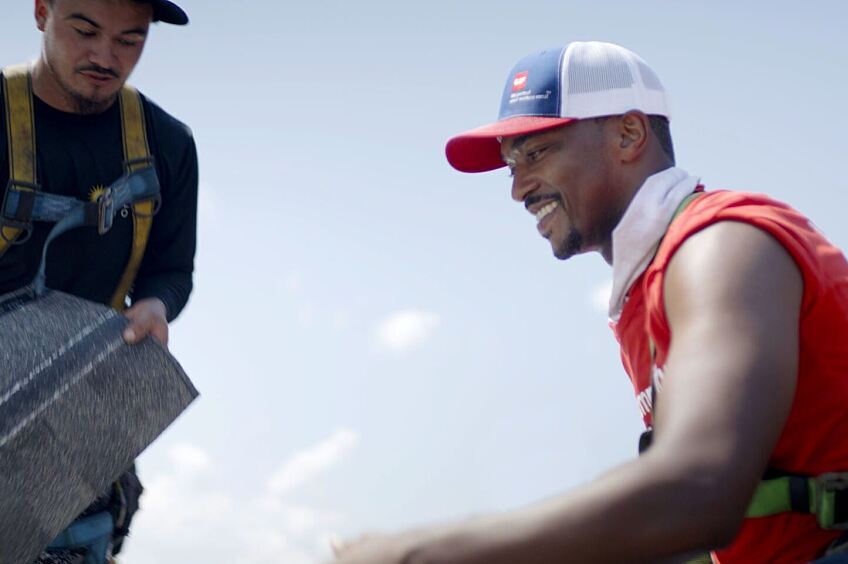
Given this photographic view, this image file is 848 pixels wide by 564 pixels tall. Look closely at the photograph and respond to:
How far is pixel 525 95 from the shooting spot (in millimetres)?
3408

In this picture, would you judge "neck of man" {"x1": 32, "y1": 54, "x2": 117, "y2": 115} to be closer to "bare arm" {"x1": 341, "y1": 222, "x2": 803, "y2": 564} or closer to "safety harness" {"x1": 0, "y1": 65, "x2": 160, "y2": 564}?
"safety harness" {"x1": 0, "y1": 65, "x2": 160, "y2": 564}

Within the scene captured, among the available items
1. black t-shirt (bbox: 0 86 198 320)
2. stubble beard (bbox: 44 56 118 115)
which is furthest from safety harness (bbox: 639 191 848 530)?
stubble beard (bbox: 44 56 118 115)

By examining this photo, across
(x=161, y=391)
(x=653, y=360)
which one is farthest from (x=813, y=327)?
(x=161, y=391)

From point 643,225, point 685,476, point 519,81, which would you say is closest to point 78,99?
point 519,81

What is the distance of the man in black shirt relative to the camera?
16.1ft

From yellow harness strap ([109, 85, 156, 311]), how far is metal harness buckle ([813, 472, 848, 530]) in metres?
3.37

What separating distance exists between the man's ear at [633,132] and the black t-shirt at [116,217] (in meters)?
2.52

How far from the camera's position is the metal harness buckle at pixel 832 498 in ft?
8.72

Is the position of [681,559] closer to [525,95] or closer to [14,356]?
[525,95]

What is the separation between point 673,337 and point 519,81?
4.70 feet

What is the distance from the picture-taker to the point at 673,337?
2273mm

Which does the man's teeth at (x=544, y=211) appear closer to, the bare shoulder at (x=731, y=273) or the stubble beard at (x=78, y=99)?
the bare shoulder at (x=731, y=273)

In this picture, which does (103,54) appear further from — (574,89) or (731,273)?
(731,273)

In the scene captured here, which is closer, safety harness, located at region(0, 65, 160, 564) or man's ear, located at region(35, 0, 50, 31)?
safety harness, located at region(0, 65, 160, 564)
